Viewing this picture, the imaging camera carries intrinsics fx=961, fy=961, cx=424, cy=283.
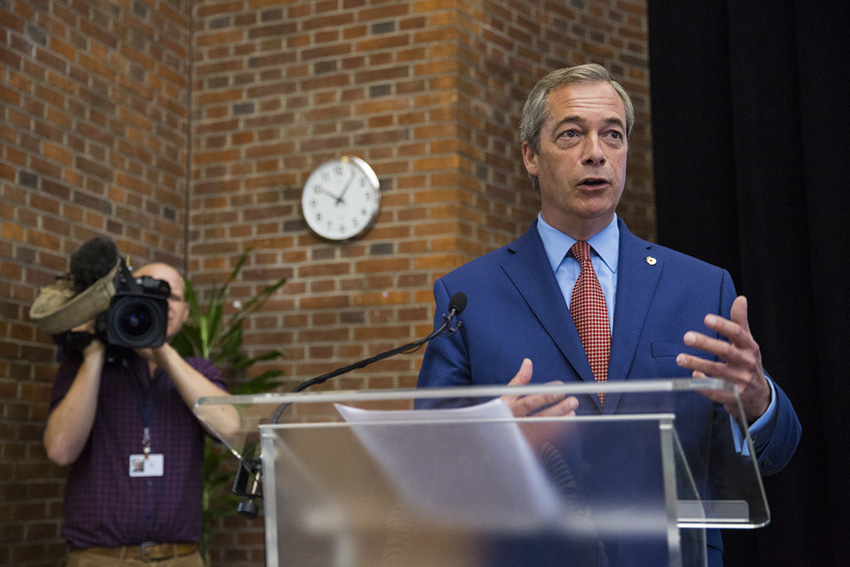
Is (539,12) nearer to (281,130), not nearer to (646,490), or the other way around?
(281,130)

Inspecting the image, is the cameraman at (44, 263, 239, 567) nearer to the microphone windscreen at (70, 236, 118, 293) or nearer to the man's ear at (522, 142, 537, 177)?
the microphone windscreen at (70, 236, 118, 293)

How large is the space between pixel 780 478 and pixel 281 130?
8.34 ft

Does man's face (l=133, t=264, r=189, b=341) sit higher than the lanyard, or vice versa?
man's face (l=133, t=264, r=189, b=341)

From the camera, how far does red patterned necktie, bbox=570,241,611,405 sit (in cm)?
162

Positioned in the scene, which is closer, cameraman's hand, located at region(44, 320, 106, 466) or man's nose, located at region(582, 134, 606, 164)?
man's nose, located at region(582, 134, 606, 164)

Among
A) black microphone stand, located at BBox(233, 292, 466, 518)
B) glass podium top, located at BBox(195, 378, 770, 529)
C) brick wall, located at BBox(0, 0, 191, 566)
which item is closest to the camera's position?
glass podium top, located at BBox(195, 378, 770, 529)

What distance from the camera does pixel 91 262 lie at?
293cm

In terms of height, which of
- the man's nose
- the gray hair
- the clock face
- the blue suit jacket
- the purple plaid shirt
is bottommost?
the purple plaid shirt

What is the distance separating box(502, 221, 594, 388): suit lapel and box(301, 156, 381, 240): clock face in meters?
2.30

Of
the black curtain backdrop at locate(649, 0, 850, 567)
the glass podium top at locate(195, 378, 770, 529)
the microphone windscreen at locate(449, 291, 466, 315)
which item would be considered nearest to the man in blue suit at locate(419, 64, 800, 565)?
the microphone windscreen at locate(449, 291, 466, 315)

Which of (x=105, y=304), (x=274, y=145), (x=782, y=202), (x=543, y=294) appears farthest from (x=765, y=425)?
(x=274, y=145)

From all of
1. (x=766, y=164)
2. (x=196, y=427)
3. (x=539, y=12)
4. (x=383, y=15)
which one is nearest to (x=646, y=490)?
(x=196, y=427)

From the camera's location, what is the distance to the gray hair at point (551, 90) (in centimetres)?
183

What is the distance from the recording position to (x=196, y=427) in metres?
3.04
